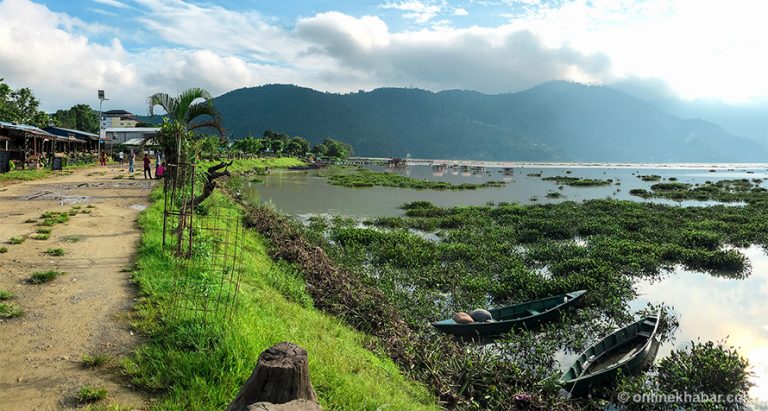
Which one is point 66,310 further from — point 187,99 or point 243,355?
point 187,99

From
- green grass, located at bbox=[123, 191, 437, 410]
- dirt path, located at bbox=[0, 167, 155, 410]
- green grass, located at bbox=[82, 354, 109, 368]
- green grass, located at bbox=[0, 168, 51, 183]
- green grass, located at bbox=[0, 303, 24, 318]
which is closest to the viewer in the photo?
dirt path, located at bbox=[0, 167, 155, 410]

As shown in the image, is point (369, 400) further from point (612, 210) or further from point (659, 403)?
point (612, 210)

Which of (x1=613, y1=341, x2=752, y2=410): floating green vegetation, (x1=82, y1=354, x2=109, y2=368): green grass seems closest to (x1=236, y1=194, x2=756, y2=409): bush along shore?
(x1=613, y1=341, x2=752, y2=410): floating green vegetation

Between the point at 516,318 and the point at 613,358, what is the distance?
2272 mm

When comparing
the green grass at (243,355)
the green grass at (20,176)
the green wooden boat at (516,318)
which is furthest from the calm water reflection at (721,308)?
the green grass at (20,176)

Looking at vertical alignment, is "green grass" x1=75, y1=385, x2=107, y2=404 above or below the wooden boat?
above

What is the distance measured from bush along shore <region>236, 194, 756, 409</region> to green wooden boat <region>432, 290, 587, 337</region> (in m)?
0.28

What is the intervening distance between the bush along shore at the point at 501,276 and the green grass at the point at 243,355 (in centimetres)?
89

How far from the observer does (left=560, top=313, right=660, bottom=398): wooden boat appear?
815 centimetres

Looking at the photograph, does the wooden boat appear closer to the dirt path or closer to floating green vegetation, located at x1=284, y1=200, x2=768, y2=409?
floating green vegetation, located at x1=284, y1=200, x2=768, y2=409

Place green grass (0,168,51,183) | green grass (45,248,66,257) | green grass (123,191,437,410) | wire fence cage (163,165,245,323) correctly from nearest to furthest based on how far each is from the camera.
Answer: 1. green grass (123,191,437,410)
2. wire fence cage (163,165,245,323)
3. green grass (45,248,66,257)
4. green grass (0,168,51,183)

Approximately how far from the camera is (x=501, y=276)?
15211mm

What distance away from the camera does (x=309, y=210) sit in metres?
30.0

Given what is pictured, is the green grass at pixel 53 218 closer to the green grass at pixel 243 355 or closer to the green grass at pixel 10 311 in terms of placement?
the green grass at pixel 243 355
